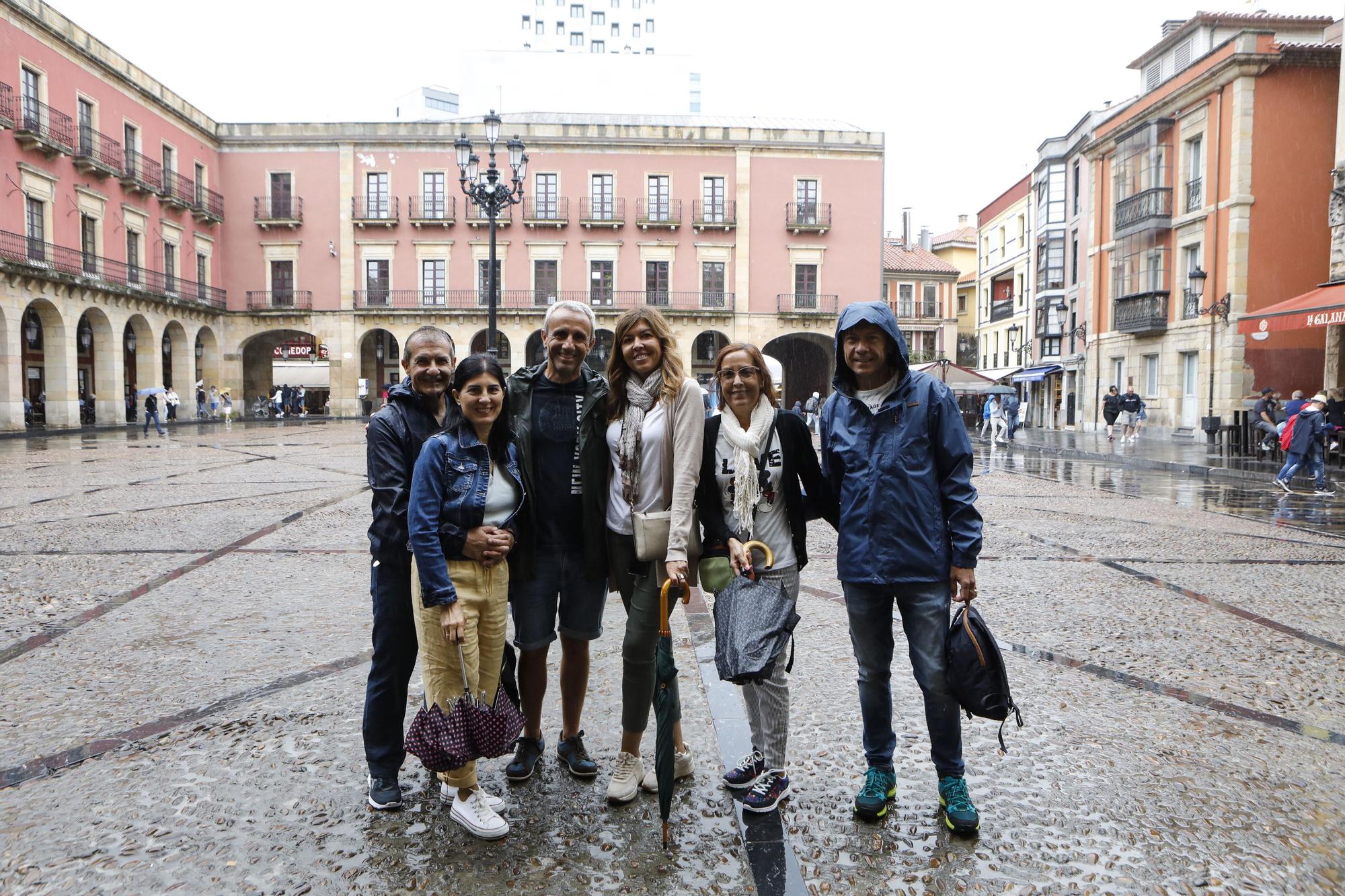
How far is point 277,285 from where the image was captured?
123 ft

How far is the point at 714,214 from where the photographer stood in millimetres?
37531

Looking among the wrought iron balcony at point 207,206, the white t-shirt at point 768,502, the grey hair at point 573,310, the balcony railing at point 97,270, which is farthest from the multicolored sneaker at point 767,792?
the wrought iron balcony at point 207,206

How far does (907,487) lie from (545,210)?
3647 centimetres

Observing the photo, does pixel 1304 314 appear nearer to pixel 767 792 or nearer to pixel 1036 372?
pixel 767 792

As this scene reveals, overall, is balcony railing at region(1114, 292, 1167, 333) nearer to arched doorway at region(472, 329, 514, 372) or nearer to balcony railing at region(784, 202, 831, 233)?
balcony railing at region(784, 202, 831, 233)

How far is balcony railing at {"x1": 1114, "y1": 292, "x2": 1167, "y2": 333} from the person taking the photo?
2548 cm

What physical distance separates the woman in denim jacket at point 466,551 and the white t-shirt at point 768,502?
65 cm

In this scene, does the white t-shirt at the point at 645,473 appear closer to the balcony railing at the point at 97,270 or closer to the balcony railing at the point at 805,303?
the balcony railing at the point at 97,270

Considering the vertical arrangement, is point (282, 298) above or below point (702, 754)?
above

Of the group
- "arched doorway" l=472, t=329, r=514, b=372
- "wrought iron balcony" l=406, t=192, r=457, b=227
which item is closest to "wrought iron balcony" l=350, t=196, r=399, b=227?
"wrought iron balcony" l=406, t=192, r=457, b=227

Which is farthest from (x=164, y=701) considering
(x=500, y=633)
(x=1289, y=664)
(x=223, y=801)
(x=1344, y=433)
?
(x=1344, y=433)

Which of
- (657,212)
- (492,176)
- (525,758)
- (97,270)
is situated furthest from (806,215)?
(525,758)

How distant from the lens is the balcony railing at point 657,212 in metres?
37.2

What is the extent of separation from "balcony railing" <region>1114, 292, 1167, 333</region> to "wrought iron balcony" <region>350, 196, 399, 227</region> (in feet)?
91.2
